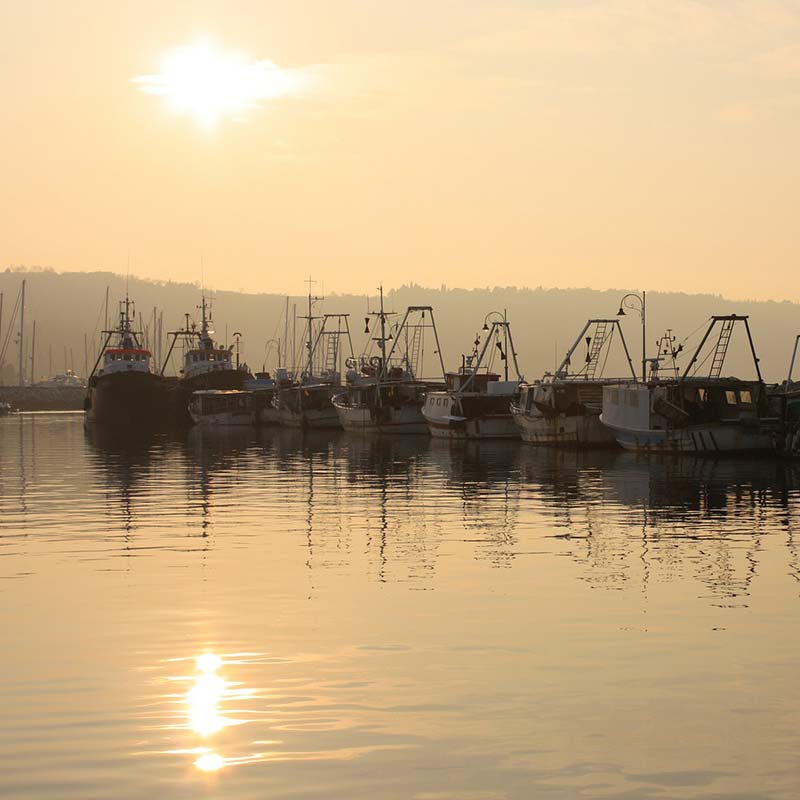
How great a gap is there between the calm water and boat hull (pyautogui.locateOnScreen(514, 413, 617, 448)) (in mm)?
53680

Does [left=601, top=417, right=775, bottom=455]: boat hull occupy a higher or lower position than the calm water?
higher

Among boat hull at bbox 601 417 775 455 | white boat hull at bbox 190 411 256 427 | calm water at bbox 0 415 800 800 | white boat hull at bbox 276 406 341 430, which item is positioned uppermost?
boat hull at bbox 601 417 775 455

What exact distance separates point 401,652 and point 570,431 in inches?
3494

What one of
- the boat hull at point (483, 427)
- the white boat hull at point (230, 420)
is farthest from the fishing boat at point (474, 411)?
the white boat hull at point (230, 420)

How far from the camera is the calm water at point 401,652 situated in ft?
57.8

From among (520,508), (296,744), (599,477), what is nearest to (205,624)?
(296,744)

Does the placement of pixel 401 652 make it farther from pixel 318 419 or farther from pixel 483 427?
pixel 318 419

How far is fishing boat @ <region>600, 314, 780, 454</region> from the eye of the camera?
93438 mm

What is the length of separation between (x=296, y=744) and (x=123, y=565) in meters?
20.7

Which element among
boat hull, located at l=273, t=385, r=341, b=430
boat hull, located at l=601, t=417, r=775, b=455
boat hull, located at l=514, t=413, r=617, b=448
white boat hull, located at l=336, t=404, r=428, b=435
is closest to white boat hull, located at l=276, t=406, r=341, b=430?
boat hull, located at l=273, t=385, r=341, b=430

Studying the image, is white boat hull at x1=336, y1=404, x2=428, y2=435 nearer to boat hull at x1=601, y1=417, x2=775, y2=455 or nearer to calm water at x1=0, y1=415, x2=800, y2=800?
boat hull at x1=601, y1=417, x2=775, y2=455

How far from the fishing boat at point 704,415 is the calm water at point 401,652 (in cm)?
3599

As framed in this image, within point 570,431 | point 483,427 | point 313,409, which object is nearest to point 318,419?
point 313,409

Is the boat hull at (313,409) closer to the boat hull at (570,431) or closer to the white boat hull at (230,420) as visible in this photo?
the white boat hull at (230,420)
